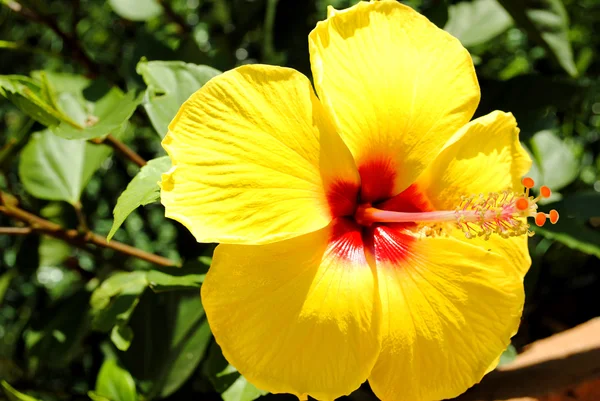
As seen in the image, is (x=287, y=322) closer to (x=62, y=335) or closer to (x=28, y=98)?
(x=28, y=98)

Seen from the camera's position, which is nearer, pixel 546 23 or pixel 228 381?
pixel 228 381

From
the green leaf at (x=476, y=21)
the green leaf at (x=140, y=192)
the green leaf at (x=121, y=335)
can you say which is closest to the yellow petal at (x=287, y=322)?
the green leaf at (x=140, y=192)

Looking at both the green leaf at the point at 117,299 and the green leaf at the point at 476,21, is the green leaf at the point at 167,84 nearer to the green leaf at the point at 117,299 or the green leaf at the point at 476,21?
the green leaf at the point at 117,299

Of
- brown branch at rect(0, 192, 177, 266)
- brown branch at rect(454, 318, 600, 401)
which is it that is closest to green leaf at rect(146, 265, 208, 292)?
brown branch at rect(0, 192, 177, 266)

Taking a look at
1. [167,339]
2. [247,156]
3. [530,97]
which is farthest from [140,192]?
[530,97]

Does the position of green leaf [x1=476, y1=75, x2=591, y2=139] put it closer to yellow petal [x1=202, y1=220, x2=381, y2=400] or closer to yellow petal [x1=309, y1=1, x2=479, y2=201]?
yellow petal [x1=309, y1=1, x2=479, y2=201]

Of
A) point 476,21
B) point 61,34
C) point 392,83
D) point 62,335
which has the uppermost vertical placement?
point 392,83

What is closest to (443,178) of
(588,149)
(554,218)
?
(554,218)
